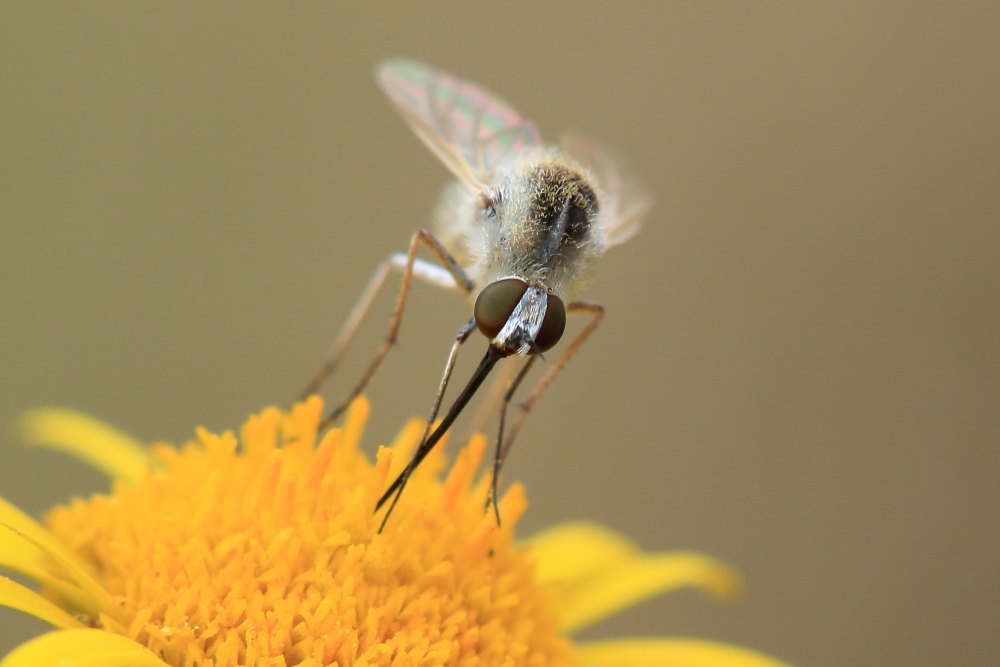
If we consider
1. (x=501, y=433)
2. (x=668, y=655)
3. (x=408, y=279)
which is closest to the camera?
(x=501, y=433)

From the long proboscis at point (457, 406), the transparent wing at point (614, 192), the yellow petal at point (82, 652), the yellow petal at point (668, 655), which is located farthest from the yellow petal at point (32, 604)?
the transparent wing at point (614, 192)

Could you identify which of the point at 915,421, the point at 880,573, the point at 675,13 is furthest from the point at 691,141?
the point at 880,573

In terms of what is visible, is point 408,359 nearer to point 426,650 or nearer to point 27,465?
point 27,465

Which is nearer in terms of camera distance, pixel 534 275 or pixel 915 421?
pixel 534 275

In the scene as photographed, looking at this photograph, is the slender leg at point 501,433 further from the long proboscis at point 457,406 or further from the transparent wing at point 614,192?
the transparent wing at point 614,192

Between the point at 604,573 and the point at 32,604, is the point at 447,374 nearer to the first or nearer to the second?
the point at 32,604

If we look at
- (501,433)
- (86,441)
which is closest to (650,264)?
(86,441)
